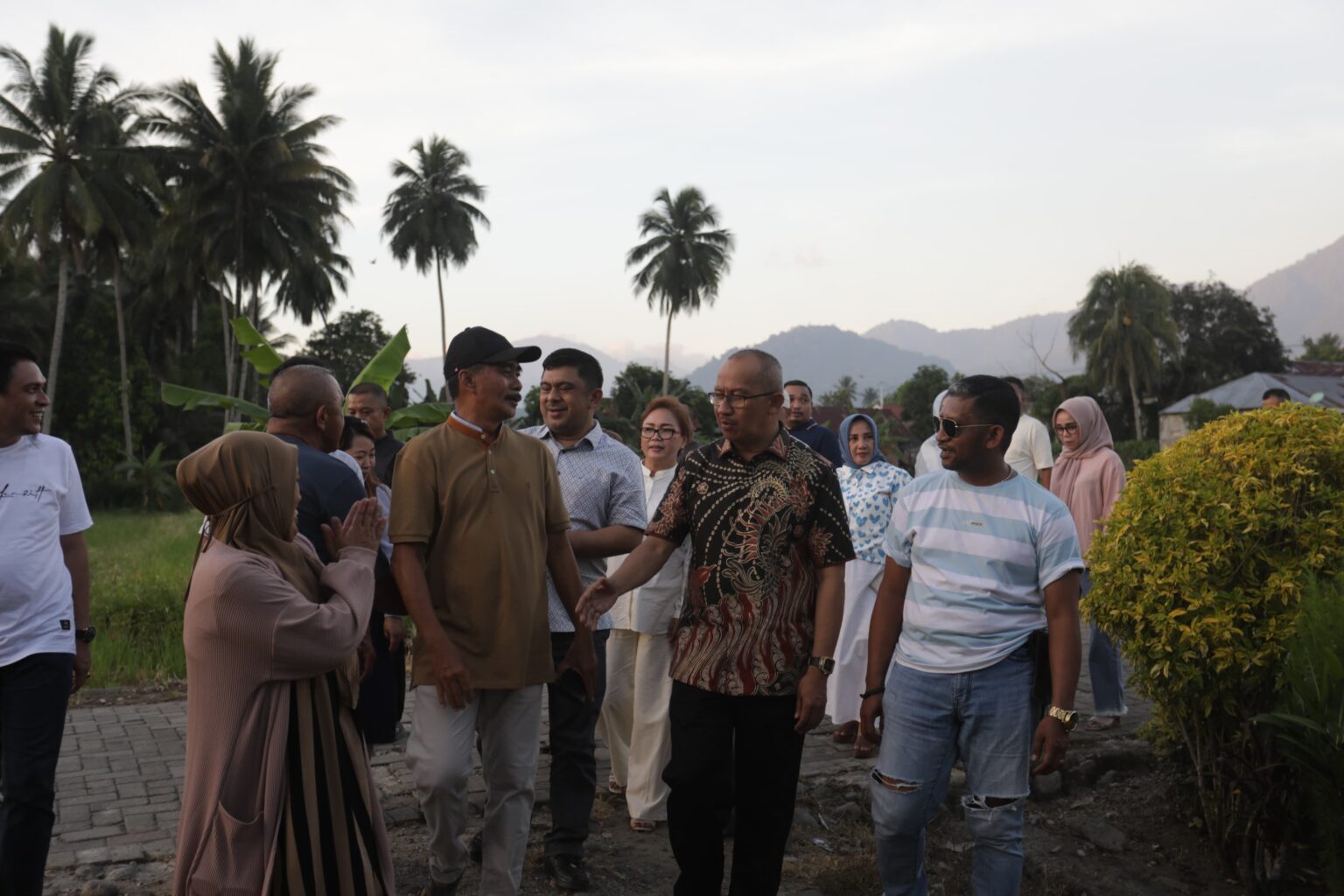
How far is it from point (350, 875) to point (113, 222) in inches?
1631

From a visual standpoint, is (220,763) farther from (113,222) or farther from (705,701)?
(113,222)

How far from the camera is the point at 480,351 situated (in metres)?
4.02

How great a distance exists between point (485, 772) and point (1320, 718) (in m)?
2.92

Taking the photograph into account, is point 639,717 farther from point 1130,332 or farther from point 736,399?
point 1130,332

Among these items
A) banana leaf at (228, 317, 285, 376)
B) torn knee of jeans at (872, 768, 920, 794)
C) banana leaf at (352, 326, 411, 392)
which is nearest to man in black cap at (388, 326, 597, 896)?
torn knee of jeans at (872, 768, 920, 794)

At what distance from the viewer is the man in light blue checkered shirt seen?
14.9 feet

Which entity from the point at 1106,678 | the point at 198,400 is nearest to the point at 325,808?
the point at 1106,678

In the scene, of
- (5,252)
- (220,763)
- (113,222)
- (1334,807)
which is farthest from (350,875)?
(5,252)

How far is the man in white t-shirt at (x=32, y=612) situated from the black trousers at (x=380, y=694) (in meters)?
1.06

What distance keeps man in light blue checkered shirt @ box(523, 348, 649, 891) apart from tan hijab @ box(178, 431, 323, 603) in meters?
1.65

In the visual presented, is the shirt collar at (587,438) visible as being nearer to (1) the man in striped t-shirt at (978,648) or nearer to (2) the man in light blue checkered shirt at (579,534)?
(2) the man in light blue checkered shirt at (579,534)

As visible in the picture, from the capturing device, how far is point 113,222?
3897cm

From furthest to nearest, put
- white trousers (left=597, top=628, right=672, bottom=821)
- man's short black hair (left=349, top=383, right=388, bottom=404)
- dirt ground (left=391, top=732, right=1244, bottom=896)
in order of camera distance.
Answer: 1. man's short black hair (left=349, top=383, right=388, bottom=404)
2. white trousers (left=597, top=628, right=672, bottom=821)
3. dirt ground (left=391, top=732, right=1244, bottom=896)

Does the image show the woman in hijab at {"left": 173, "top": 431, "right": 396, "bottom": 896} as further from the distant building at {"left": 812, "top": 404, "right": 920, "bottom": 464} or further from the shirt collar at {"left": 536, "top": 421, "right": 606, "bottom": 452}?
the distant building at {"left": 812, "top": 404, "right": 920, "bottom": 464}
